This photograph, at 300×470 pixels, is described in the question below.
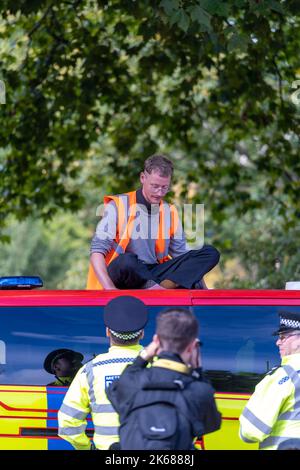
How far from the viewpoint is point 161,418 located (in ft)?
13.6

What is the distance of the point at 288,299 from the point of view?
17.8 feet

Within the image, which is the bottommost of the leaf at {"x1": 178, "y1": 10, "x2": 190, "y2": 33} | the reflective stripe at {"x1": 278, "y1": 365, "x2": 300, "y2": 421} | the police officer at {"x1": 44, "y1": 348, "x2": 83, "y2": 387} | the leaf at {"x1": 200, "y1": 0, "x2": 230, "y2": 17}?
the reflective stripe at {"x1": 278, "y1": 365, "x2": 300, "y2": 421}

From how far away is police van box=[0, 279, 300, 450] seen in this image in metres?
5.34

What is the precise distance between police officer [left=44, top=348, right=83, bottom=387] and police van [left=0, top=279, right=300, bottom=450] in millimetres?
26

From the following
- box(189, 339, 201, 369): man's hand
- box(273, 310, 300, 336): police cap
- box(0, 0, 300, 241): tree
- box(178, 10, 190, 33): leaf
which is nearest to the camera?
box(189, 339, 201, 369): man's hand

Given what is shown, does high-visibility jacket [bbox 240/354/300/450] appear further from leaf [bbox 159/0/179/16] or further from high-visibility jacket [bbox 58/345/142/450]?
leaf [bbox 159/0/179/16]

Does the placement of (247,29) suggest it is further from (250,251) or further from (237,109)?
(250,251)

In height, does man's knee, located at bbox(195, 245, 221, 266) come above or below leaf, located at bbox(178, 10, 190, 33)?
below

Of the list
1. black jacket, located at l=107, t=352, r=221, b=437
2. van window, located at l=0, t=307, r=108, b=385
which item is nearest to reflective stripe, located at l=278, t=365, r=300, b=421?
black jacket, located at l=107, t=352, r=221, b=437

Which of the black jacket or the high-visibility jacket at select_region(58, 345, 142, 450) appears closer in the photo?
the black jacket

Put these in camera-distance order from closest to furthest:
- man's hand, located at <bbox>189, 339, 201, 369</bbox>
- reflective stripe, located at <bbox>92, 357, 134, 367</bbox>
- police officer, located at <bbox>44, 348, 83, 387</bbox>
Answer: man's hand, located at <bbox>189, 339, 201, 369</bbox>
reflective stripe, located at <bbox>92, 357, 134, 367</bbox>
police officer, located at <bbox>44, 348, 83, 387</bbox>

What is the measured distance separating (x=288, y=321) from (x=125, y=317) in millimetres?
824

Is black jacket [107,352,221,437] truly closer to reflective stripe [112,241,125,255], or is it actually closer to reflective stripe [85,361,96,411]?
reflective stripe [85,361,96,411]
